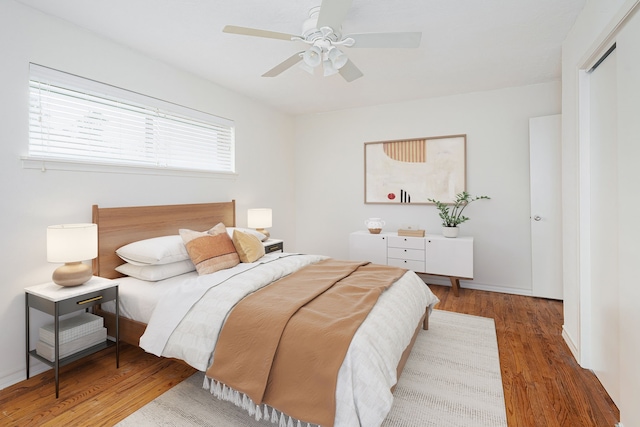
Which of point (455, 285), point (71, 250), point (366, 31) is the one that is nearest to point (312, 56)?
point (366, 31)

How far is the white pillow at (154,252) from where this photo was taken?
250cm

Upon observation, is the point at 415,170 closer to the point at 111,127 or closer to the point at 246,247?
the point at 246,247

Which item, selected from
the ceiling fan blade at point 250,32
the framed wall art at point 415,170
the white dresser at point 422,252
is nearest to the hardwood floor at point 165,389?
the white dresser at point 422,252

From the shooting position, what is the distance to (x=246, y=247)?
290 cm

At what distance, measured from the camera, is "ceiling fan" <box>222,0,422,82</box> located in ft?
6.20

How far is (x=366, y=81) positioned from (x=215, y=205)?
7.59 feet

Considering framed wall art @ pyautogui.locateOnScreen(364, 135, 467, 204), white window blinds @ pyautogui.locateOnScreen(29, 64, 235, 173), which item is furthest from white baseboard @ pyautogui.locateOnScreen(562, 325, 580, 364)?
white window blinds @ pyautogui.locateOnScreen(29, 64, 235, 173)

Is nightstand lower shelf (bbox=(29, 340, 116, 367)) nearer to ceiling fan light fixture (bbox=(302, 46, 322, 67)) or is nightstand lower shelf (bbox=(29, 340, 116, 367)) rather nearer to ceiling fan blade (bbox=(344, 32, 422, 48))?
ceiling fan light fixture (bbox=(302, 46, 322, 67))

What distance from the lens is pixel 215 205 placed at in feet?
12.1

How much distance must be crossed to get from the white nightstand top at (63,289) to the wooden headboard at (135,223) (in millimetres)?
389

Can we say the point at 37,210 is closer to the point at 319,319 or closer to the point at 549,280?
the point at 319,319

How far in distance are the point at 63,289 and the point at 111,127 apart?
1.43 metres

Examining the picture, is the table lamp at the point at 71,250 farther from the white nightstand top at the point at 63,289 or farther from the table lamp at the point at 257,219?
the table lamp at the point at 257,219

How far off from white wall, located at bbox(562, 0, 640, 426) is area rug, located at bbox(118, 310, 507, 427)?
641 mm
